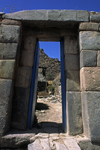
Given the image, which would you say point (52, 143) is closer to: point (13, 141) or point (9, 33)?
point (13, 141)

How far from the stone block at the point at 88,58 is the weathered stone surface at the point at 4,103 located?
1.76 meters

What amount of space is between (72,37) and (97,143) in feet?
8.47

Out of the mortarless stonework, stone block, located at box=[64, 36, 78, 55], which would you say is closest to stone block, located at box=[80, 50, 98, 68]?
the mortarless stonework

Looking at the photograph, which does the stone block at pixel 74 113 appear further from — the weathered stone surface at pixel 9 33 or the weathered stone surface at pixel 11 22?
the weathered stone surface at pixel 11 22

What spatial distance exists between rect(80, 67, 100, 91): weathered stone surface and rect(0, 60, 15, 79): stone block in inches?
64.7

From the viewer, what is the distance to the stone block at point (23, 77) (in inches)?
101

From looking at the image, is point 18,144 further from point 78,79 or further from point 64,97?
point 78,79

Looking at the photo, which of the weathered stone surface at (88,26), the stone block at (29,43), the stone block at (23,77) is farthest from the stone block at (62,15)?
the stone block at (23,77)

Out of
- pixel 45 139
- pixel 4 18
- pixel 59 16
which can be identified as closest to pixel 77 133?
pixel 45 139

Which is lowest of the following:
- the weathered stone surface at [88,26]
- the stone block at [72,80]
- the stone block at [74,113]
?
→ the stone block at [74,113]

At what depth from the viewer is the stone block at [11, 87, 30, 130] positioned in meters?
2.42

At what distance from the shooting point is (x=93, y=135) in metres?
2.04

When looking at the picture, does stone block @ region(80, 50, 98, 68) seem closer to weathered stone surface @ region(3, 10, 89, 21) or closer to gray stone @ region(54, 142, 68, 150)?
weathered stone surface @ region(3, 10, 89, 21)

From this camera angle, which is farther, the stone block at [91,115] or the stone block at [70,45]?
the stone block at [70,45]
